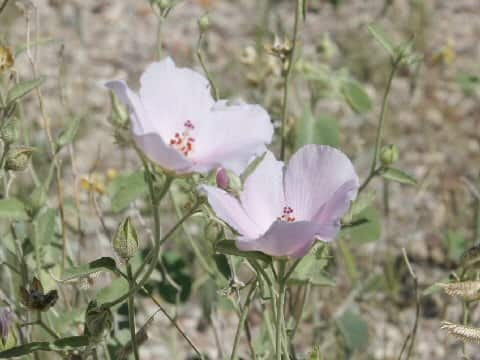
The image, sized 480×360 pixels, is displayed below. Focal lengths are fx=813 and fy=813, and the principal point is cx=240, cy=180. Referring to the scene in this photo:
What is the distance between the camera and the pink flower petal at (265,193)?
995mm

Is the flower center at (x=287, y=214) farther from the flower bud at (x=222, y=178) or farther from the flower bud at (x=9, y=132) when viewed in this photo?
the flower bud at (x=9, y=132)

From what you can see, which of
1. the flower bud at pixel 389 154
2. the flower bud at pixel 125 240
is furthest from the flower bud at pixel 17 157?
the flower bud at pixel 389 154

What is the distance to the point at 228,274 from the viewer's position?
138cm

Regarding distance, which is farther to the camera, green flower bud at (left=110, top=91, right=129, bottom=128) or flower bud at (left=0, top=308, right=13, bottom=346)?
green flower bud at (left=110, top=91, right=129, bottom=128)

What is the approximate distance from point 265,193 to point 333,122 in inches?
33.4

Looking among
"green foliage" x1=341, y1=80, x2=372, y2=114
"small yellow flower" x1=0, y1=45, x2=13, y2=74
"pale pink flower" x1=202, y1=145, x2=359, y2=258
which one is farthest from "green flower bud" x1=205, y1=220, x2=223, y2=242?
"green foliage" x1=341, y1=80, x2=372, y2=114

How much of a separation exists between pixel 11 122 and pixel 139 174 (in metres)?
0.34

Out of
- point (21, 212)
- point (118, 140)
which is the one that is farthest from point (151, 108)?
point (21, 212)

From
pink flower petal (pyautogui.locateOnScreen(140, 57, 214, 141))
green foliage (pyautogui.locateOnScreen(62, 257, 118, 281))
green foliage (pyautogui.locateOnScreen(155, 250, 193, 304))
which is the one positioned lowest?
green foliage (pyautogui.locateOnScreen(155, 250, 193, 304))

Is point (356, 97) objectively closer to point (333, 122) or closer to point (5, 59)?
point (333, 122)

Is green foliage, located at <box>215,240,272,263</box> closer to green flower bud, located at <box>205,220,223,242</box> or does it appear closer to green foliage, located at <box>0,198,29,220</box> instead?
green flower bud, located at <box>205,220,223,242</box>

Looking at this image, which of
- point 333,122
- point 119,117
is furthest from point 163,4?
point 333,122

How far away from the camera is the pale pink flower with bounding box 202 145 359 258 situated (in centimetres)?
87

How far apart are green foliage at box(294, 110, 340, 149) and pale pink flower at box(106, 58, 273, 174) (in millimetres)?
714
